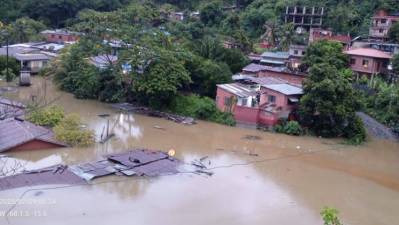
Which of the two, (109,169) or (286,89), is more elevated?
(286,89)

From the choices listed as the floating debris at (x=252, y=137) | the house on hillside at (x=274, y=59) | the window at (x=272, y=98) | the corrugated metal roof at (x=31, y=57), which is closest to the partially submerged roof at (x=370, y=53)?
the house on hillside at (x=274, y=59)

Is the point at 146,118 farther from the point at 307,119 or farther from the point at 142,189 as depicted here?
the point at 142,189

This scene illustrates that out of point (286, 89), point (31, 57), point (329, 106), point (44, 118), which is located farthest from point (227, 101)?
point (31, 57)

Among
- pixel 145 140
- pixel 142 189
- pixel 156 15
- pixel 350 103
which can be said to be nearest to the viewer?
pixel 142 189

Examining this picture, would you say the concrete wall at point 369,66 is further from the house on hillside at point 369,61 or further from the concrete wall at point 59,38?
the concrete wall at point 59,38

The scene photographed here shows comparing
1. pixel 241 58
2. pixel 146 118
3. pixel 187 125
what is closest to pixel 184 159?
pixel 187 125

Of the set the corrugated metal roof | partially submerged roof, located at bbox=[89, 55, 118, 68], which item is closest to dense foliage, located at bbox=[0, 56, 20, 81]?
the corrugated metal roof

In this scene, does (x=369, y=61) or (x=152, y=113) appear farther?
(x=369, y=61)

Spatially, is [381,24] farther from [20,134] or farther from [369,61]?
[20,134]
